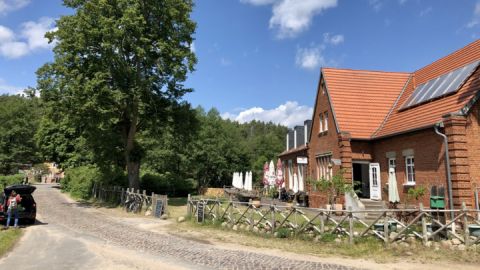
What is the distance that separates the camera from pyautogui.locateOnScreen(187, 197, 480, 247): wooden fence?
12.5 m

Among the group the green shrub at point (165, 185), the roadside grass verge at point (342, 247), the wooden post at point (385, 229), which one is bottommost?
the roadside grass verge at point (342, 247)

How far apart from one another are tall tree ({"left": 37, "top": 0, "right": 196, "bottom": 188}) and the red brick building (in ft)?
36.1

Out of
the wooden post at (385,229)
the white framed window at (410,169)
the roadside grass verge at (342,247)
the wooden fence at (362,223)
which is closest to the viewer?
the roadside grass verge at (342,247)

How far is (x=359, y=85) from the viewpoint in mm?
26000

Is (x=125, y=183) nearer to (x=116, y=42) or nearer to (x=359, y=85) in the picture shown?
(x=116, y=42)

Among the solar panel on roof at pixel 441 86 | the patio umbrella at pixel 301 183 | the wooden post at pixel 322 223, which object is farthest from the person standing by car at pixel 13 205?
the solar panel on roof at pixel 441 86

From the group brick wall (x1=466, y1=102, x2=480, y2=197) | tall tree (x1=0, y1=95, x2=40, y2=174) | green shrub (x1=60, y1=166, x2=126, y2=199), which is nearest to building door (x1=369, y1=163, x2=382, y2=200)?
brick wall (x1=466, y1=102, x2=480, y2=197)

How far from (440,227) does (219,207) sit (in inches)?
377

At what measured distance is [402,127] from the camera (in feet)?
66.4

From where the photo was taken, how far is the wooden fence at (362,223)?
12.5 meters

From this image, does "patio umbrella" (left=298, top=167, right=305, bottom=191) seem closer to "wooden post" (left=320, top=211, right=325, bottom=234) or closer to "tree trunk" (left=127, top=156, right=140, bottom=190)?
"tree trunk" (left=127, top=156, right=140, bottom=190)

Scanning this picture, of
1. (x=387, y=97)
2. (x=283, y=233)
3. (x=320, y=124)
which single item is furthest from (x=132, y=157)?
(x=387, y=97)

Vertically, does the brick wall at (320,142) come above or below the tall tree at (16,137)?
below

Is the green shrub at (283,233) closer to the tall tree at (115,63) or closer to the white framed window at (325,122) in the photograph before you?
the white framed window at (325,122)
